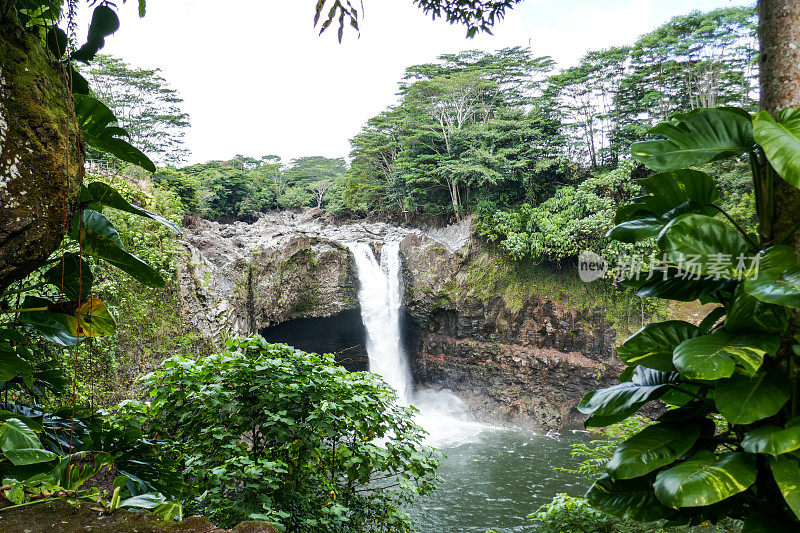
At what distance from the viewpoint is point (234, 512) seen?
226 cm

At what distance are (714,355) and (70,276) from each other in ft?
7.31

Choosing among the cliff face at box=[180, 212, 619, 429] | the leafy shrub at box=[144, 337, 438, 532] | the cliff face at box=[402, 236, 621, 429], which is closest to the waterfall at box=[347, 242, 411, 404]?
the cliff face at box=[180, 212, 619, 429]

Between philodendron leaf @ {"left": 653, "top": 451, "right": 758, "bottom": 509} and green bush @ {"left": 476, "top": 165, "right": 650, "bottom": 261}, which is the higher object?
green bush @ {"left": 476, "top": 165, "right": 650, "bottom": 261}

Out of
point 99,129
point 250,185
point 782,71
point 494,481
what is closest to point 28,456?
point 99,129

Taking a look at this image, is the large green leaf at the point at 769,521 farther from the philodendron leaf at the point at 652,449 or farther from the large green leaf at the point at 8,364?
the large green leaf at the point at 8,364

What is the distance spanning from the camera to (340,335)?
1345 centimetres

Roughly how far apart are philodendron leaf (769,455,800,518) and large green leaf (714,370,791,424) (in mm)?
136

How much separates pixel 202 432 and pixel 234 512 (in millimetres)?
460

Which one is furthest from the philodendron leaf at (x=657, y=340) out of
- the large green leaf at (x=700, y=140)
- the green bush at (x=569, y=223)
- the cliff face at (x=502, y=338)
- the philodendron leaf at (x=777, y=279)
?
the cliff face at (x=502, y=338)

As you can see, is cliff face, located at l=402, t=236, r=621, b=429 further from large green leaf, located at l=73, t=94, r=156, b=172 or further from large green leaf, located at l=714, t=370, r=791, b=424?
large green leaf, located at l=73, t=94, r=156, b=172

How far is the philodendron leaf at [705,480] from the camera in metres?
1.23

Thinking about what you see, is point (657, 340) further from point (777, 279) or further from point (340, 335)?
point (340, 335)

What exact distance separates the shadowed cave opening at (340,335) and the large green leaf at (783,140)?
11.4 m

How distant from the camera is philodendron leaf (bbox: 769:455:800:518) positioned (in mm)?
1173
